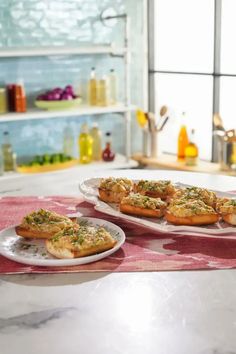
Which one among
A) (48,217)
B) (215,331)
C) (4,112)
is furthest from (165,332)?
(4,112)

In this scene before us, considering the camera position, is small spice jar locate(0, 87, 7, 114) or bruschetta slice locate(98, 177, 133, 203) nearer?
bruschetta slice locate(98, 177, 133, 203)

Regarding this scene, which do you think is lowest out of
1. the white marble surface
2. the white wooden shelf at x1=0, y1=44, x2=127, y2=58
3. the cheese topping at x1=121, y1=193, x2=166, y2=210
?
the white marble surface

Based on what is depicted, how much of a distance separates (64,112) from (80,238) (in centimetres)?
215

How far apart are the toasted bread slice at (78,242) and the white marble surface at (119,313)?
0.06 m

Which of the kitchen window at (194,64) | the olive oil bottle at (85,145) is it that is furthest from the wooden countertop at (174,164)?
the olive oil bottle at (85,145)

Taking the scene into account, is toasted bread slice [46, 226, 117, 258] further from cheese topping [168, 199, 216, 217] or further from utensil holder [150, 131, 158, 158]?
utensil holder [150, 131, 158, 158]

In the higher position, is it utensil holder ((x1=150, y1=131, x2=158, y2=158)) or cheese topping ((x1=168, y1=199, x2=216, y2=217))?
cheese topping ((x1=168, y1=199, x2=216, y2=217))

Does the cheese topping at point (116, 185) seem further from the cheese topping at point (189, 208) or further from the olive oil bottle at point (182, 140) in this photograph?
the olive oil bottle at point (182, 140)

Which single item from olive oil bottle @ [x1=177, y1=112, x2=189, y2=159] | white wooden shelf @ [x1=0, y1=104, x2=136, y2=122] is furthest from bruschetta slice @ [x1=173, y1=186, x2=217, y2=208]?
olive oil bottle @ [x1=177, y1=112, x2=189, y2=159]

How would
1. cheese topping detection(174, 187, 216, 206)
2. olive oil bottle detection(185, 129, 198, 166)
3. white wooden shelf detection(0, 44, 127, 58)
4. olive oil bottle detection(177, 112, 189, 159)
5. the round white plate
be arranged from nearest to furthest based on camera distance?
the round white plate, cheese topping detection(174, 187, 216, 206), white wooden shelf detection(0, 44, 127, 58), olive oil bottle detection(185, 129, 198, 166), olive oil bottle detection(177, 112, 189, 159)

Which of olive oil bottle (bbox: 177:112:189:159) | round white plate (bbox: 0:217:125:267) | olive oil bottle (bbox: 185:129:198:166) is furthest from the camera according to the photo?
olive oil bottle (bbox: 177:112:189:159)

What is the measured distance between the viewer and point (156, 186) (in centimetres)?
160

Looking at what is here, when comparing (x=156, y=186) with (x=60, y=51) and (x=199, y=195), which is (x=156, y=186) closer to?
(x=199, y=195)

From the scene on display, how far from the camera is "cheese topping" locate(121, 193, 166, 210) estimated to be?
4.76 feet
